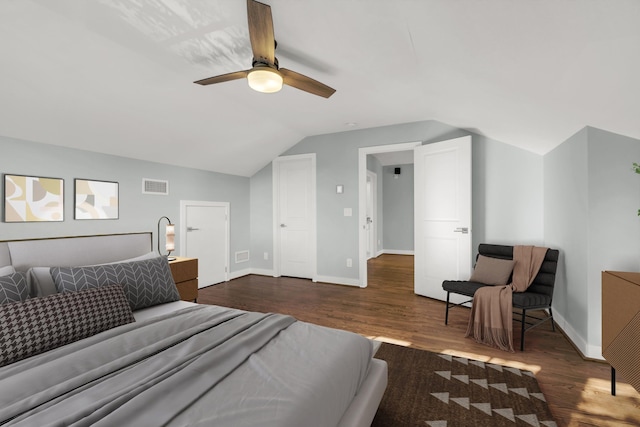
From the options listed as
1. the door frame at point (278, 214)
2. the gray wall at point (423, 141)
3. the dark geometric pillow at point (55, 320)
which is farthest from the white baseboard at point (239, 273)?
the dark geometric pillow at point (55, 320)

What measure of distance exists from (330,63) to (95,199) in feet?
9.22

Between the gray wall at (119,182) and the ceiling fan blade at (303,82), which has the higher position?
the ceiling fan blade at (303,82)

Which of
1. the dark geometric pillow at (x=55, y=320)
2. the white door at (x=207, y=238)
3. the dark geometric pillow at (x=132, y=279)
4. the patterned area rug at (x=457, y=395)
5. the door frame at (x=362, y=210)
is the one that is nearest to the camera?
the dark geometric pillow at (x=55, y=320)

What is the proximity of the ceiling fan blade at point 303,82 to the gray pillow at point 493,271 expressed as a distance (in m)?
2.39

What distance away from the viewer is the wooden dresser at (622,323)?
5.18 feet

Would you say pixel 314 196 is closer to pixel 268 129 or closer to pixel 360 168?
pixel 360 168

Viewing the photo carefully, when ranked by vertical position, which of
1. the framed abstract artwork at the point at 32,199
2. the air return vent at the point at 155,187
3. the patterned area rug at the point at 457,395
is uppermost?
the air return vent at the point at 155,187

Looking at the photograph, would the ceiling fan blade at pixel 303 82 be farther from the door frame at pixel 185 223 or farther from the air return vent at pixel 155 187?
the door frame at pixel 185 223

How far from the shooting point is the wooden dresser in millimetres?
1578

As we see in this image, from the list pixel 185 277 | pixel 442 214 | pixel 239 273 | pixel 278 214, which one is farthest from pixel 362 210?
pixel 185 277

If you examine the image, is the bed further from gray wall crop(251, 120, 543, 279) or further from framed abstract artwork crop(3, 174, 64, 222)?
gray wall crop(251, 120, 543, 279)

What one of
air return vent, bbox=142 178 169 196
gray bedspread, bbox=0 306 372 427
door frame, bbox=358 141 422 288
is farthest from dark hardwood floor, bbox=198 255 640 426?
air return vent, bbox=142 178 169 196

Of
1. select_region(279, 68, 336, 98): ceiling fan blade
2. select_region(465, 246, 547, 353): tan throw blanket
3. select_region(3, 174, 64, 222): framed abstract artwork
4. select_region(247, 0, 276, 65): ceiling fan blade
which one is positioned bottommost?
select_region(465, 246, 547, 353): tan throw blanket

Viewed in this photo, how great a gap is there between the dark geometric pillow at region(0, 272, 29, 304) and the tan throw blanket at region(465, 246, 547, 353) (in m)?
3.32
